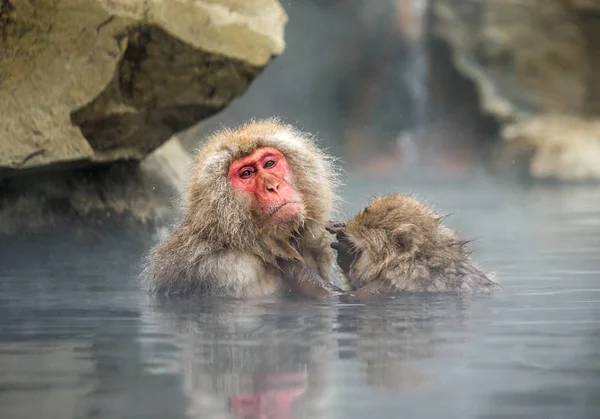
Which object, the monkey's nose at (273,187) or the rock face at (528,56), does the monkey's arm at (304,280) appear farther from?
the rock face at (528,56)

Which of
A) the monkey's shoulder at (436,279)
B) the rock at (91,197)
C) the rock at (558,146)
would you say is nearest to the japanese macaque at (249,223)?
the monkey's shoulder at (436,279)

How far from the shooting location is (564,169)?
46.4 ft

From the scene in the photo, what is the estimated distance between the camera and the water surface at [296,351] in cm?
250

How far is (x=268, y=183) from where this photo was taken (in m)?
4.72

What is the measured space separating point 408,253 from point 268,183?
73 centimetres

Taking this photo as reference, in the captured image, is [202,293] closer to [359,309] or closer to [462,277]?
[359,309]

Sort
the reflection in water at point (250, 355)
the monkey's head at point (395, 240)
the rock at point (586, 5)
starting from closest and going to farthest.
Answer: the reflection in water at point (250, 355) < the monkey's head at point (395, 240) < the rock at point (586, 5)

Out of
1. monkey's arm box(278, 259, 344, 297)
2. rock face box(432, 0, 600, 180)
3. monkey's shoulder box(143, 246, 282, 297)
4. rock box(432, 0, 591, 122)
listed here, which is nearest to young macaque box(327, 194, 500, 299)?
monkey's arm box(278, 259, 344, 297)

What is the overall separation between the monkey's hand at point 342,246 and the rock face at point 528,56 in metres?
10.8

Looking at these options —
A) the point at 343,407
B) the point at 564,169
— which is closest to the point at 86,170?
the point at 343,407

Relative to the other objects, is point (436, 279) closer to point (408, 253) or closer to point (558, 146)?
point (408, 253)

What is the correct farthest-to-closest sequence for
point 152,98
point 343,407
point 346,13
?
point 346,13
point 152,98
point 343,407

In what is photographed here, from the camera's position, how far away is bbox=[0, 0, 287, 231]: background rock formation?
5.70 m

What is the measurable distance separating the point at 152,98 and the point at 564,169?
9080 mm
